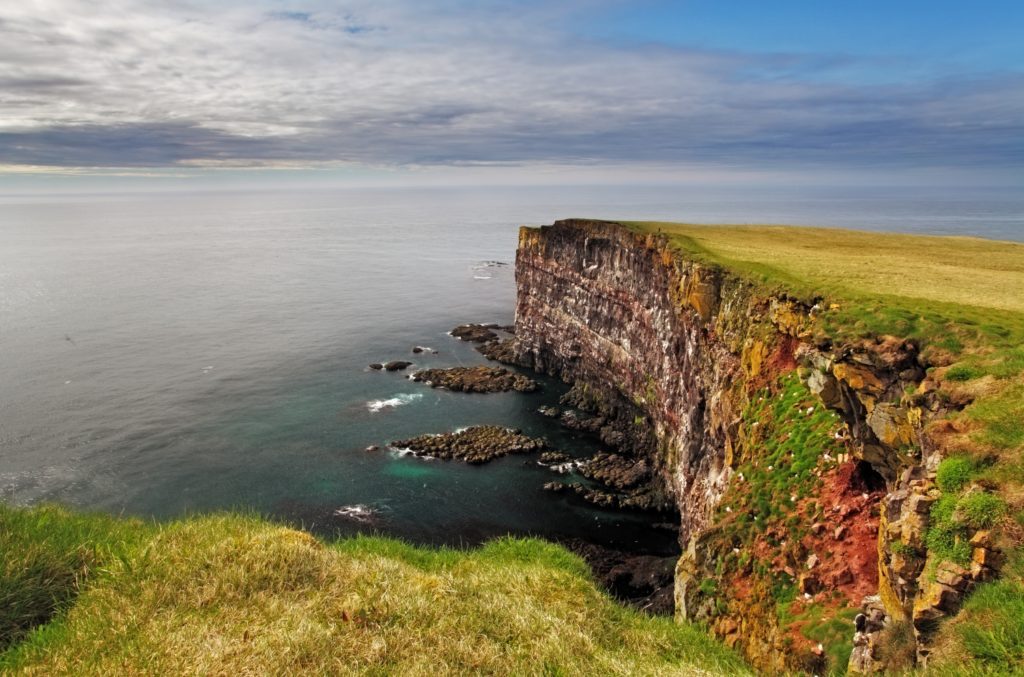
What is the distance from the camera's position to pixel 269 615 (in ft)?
43.9

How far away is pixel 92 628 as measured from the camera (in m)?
12.4

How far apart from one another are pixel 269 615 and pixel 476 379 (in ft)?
211

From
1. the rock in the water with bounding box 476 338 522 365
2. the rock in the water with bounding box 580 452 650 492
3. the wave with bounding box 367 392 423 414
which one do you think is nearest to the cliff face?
the rock in the water with bounding box 476 338 522 365

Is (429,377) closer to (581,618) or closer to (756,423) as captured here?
(756,423)

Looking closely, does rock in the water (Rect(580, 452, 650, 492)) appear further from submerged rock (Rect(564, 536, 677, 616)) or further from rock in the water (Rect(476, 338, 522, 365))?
rock in the water (Rect(476, 338, 522, 365))

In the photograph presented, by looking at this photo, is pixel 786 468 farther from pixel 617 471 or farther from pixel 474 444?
pixel 474 444

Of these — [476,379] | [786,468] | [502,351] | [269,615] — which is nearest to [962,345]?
[786,468]

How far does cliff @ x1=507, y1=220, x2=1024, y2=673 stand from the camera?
15219 millimetres

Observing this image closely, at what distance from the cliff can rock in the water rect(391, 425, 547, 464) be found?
16.0 m

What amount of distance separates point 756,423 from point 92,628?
93.5 ft

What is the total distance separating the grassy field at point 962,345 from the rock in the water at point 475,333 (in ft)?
161

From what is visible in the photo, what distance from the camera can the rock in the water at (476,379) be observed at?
2980 inches

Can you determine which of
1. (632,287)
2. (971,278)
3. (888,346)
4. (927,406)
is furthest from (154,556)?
(632,287)

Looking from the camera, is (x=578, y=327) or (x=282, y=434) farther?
(x=578, y=327)
